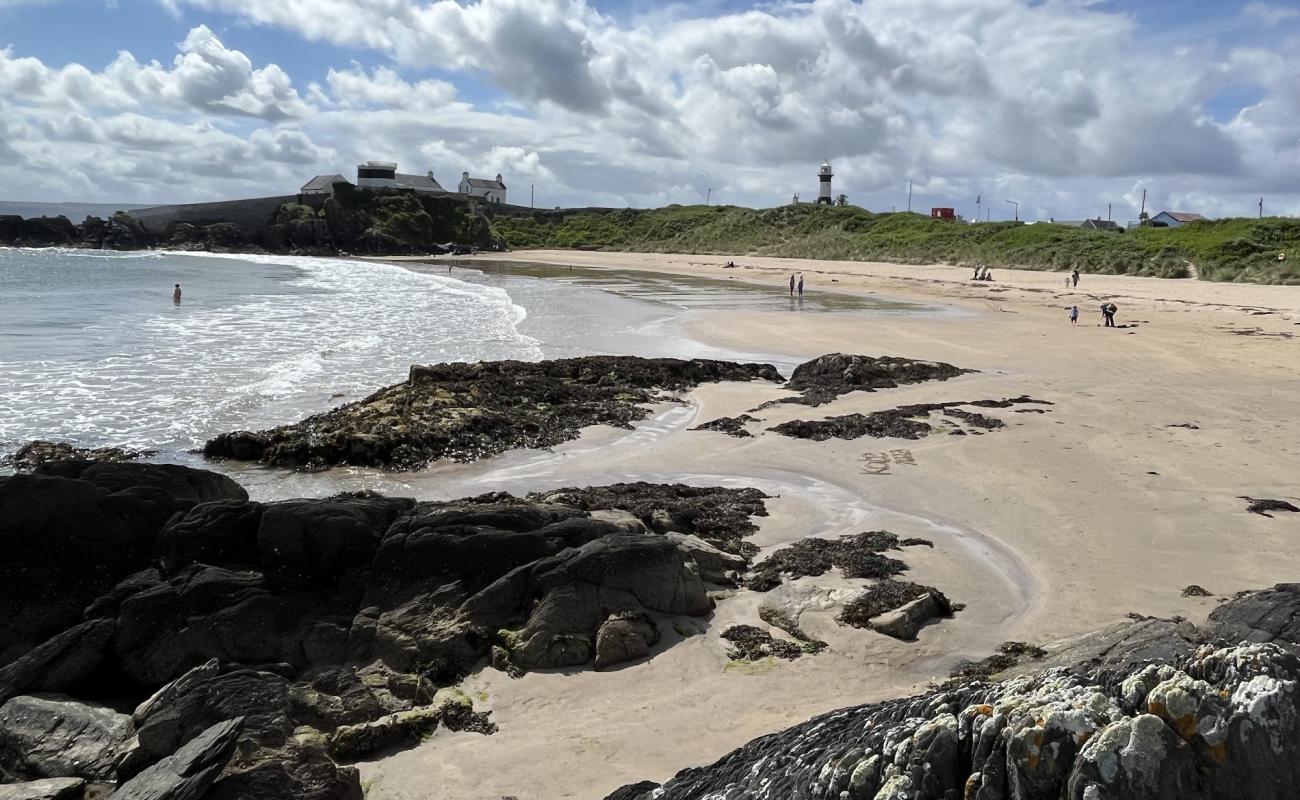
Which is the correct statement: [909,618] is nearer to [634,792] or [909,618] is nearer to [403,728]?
[634,792]

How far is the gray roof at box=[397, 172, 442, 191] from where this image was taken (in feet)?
404

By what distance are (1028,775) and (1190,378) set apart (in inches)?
799

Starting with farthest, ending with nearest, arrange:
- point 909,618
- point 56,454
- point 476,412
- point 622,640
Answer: point 476,412 < point 56,454 < point 909,618 < point 622,640

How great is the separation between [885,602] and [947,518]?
10.3 ft

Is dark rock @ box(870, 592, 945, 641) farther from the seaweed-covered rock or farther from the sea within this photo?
the sea

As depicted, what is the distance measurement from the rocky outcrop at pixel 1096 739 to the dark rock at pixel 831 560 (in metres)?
5.40

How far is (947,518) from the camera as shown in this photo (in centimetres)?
1069

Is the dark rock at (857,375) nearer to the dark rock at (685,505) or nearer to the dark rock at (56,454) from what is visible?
the dark rock at (685,505)

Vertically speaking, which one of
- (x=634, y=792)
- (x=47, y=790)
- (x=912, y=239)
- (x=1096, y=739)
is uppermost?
(x=912, y=239)

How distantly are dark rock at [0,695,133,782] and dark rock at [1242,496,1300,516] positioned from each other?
11478 mm

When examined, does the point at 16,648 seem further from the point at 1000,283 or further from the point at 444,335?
the point at 1000,283

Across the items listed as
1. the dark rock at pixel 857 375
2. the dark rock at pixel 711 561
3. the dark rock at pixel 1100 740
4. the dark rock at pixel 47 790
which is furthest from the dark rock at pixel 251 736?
the dark rock at pixel 857 375

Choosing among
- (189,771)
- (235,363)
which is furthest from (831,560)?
(235,363)

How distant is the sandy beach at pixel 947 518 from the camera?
616cm
